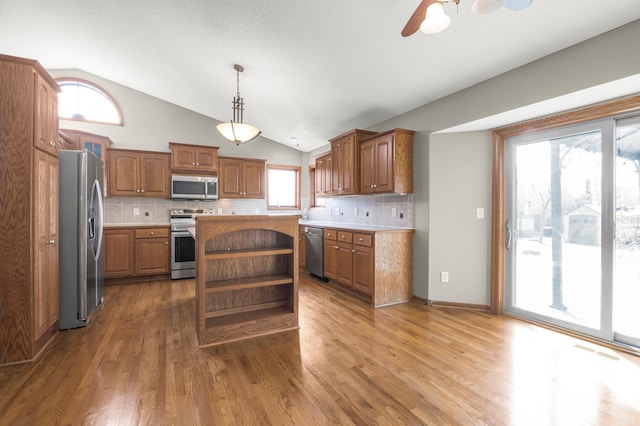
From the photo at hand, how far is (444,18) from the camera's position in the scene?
1.39 metres

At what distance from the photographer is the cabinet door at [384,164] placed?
3.63 m

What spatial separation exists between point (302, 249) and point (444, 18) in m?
4.58

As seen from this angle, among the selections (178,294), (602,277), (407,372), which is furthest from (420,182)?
→ (178,294)

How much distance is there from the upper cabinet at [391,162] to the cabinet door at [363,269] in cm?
80

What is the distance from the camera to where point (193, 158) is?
5.10m

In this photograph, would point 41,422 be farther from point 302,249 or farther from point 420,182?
point 302,249

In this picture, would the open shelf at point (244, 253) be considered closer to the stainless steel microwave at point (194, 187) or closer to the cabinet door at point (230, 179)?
the stainless steel microwave at point (194, 187)

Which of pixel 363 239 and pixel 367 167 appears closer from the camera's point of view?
pixel 363 239

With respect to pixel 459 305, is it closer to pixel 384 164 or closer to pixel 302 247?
pixel 384 164

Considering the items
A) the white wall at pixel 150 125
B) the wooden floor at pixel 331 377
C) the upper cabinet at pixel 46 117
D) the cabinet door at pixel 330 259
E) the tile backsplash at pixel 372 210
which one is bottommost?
the wooden floor at pixel 331 377

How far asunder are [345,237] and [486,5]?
116 inches

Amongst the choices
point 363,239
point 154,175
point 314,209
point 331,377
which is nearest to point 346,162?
point 363,239

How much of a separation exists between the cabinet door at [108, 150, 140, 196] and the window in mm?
2421

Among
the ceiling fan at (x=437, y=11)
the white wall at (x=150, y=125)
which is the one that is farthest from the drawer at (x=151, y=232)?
the ceiling fan at (x=437, y=11)
